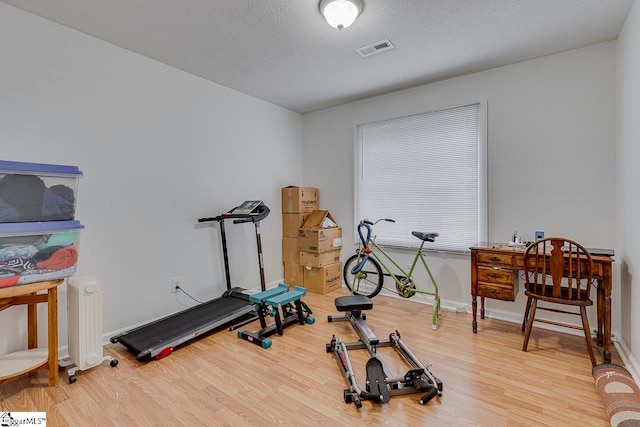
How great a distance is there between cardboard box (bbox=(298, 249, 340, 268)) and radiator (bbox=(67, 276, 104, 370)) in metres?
2.37

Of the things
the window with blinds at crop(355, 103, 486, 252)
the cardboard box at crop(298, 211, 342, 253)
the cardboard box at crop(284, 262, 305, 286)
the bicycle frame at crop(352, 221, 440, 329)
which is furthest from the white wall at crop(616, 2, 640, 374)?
the cardboard box at crop(284, 262, 305, 286)

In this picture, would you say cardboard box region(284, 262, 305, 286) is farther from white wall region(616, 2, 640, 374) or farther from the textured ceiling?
A: white wall region(616, 2, 640, 374)

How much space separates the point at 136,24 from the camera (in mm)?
2342

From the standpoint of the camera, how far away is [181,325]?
8.93 feet

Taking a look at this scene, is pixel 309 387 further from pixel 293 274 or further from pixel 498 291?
pixel 293 274

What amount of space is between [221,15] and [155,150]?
1.43 meters

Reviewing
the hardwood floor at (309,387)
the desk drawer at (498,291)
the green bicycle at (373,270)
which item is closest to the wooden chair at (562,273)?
the desk drawer at (498,291)

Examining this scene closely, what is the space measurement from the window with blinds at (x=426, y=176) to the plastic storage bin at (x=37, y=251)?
309 cm

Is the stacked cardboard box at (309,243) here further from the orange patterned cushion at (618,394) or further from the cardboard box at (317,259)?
the orange patterned cushion at (618,394)

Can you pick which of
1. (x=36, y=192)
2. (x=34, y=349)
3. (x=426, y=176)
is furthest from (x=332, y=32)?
(x=34, y=349)

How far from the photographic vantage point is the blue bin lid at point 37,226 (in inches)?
72.0

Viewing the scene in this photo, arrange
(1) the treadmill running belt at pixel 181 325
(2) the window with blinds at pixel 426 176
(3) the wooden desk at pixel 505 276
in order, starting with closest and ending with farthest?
(3) the wooden desk at pixel 505 276 < (1) the treadmill running belt at pixel 181 325 < (2) the window with blinds at pixel 426 176

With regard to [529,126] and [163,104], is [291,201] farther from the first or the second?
[529,126]

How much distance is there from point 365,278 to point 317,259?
67 cm
